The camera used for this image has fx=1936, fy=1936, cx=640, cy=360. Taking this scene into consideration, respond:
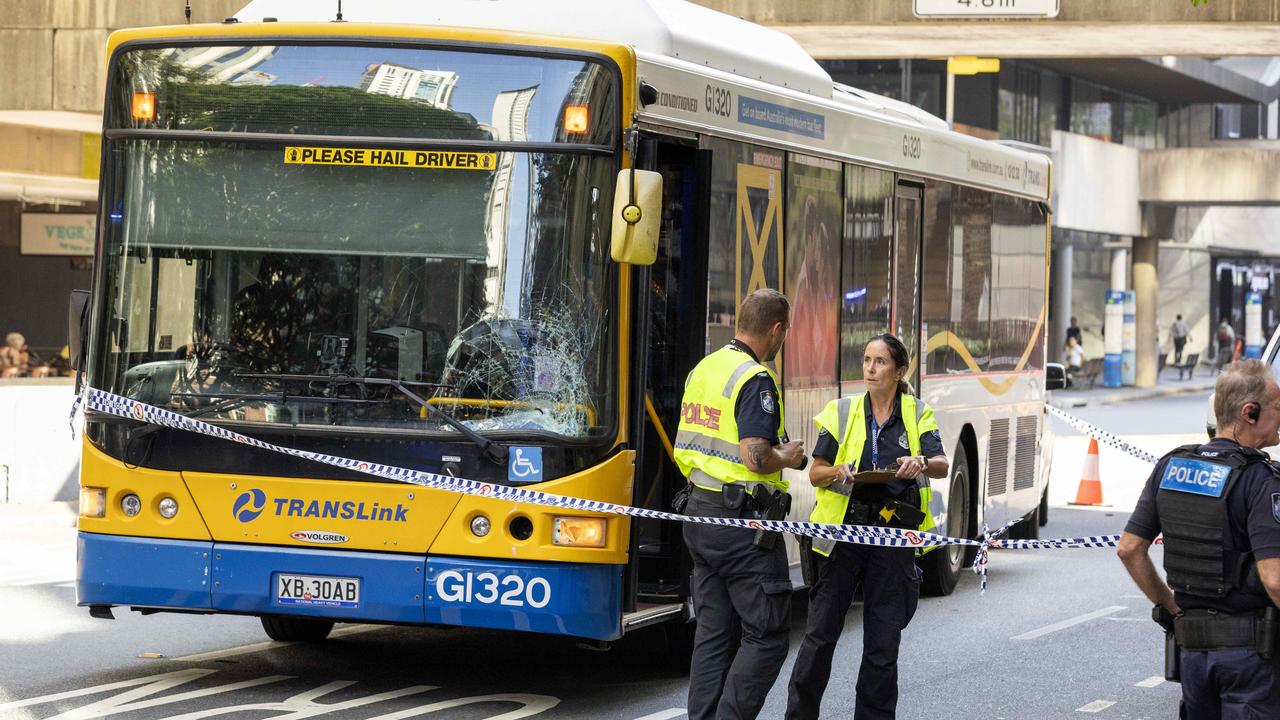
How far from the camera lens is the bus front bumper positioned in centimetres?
777

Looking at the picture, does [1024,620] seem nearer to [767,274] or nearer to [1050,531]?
[767,274]

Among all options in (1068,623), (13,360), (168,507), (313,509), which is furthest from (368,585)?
(13,360)

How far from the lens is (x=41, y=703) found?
7969mm

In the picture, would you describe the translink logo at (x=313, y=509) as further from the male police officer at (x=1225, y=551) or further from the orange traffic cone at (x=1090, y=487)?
the orange traffic cone at (x=1090, y=487)

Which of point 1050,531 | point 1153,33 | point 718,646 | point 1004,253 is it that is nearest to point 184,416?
point 718,646

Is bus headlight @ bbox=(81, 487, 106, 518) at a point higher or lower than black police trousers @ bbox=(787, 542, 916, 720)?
higher

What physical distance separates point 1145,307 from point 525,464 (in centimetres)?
4378

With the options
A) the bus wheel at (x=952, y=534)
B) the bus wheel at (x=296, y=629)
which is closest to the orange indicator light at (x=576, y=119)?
the bus wheel at (x=296, y=629)

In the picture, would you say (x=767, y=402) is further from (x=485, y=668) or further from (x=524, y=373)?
(x=485, y=668)

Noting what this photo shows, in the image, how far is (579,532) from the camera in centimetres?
780

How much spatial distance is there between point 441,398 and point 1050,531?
9.85 metres

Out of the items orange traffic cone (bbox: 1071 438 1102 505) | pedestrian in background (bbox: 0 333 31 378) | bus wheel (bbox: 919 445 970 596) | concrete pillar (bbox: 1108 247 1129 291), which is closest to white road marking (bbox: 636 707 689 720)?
bus wheel (bbox: 919 445 970 596)

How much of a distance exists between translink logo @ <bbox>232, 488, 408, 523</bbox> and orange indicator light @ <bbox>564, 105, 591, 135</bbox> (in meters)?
1.68

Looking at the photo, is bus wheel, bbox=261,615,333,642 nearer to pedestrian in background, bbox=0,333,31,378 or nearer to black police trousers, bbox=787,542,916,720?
black police trousers, bbox=787,542,916,720
